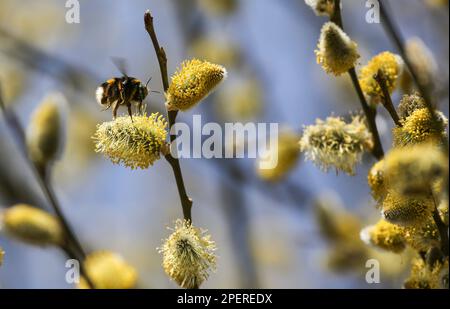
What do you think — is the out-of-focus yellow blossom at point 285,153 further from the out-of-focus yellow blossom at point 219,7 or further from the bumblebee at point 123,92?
the out-of-focus yellow blossom at point 219,7

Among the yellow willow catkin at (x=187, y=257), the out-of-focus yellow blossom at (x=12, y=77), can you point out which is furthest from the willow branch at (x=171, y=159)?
the out-of-focus yellow blossom at (x=12, y=77)

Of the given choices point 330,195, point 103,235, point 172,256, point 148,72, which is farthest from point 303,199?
point 148,72

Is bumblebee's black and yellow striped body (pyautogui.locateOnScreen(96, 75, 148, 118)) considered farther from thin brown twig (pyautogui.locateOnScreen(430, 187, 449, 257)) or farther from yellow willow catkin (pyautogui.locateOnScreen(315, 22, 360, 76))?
thin brown twig (pyautogui.locateOnScreen(430, 187, 449, 257))

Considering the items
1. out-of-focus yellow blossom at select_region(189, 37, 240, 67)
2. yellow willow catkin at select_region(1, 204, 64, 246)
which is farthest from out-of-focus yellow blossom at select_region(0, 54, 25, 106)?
yellow willow catkin at select_region(1, 204, 64, 246)

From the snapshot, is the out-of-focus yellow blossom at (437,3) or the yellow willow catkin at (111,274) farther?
the out-of-focus yellow blossom at (437,3)

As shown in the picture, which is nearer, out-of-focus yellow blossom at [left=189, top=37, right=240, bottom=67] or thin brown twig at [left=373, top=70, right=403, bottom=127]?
thin brown twig at [left=373, top=70, right=403, bottom=127]
